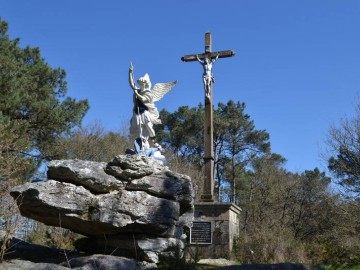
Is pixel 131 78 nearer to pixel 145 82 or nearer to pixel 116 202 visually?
pixel 145 82

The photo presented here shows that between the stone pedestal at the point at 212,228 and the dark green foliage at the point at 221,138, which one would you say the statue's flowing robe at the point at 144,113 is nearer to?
the stone pedestal at the point at 212,228

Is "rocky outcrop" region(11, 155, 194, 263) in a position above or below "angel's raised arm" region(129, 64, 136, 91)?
below

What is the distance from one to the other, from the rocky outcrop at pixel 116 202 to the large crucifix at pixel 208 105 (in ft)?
14.0

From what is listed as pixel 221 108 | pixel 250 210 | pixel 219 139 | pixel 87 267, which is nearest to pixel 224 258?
pixel 87 267

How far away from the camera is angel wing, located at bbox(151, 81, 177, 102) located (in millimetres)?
12352

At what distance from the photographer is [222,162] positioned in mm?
33938

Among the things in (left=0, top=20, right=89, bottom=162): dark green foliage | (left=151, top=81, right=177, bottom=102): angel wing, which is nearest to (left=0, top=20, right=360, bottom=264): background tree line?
(left=0, top=20, right=89, bottom=162): dark green foliage

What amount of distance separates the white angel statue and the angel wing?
0.24 ft

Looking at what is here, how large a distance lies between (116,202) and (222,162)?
81.3 ft

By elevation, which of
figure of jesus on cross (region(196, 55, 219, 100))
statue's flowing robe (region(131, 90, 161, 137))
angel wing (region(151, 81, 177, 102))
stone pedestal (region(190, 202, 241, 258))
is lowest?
stone pedestal (region(190, 202, 241, 258))

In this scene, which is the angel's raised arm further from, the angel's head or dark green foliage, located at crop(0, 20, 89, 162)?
dark green foliage, located at crop(0, 20, 89, 162)

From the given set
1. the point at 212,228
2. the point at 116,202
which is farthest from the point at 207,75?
the point at 116,202

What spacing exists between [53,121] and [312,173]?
2022cm

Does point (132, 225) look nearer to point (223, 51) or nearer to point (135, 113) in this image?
point (135, 113)
